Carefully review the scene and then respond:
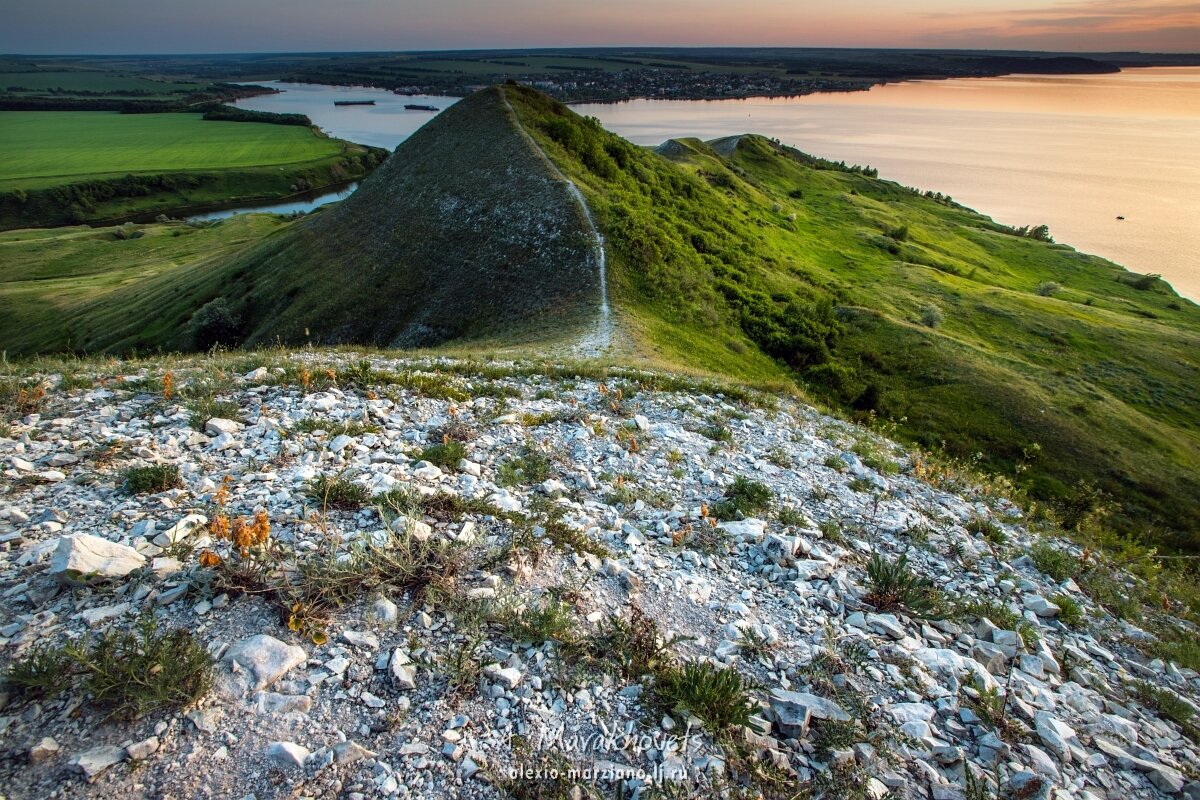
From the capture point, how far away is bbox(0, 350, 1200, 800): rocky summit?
14.6 ft

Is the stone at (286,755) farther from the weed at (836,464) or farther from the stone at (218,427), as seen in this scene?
the weed at (836,464)

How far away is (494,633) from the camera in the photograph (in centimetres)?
579

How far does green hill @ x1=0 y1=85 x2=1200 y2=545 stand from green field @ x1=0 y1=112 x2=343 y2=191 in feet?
351

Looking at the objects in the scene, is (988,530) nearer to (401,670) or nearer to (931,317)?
(401,670)

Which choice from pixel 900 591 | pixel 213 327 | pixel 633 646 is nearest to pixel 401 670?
pixel 633 646

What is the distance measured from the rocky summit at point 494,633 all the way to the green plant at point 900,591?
0.13ft

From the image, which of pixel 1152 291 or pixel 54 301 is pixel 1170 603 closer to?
pixel 54 301

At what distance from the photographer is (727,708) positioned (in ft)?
17.0

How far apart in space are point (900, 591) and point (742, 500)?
112 inches

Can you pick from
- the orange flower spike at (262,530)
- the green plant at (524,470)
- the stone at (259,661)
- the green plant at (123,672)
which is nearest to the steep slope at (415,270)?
the green plant at (524,470)

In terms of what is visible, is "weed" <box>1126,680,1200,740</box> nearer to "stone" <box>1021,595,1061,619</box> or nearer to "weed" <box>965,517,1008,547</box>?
"stone" <box>1021,595,1061,619</box>

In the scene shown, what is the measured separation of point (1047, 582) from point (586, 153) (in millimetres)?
45936

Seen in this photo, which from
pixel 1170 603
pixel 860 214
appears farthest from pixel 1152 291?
pixel 1170 603

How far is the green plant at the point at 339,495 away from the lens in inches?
291
